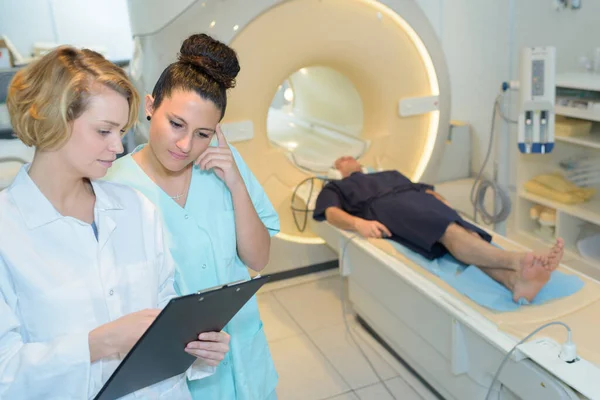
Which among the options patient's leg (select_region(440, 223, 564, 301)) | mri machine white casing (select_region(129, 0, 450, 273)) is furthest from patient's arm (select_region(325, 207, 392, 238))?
mri machine white casing (select_region(129, 0, 450, 273))

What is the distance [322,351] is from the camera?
2.42 m

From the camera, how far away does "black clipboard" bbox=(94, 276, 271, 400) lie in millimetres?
905

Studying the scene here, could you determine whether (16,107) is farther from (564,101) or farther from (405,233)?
(564,101)

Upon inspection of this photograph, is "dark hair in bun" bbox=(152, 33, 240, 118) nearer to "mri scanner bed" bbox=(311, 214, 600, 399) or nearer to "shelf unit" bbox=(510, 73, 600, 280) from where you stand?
"mri scanner bed" bbox=(311, 214, 600, 399)

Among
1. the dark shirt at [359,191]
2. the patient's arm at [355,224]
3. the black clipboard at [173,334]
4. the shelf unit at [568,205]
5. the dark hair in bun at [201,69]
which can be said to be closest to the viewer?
the black clipboard at [173,334]

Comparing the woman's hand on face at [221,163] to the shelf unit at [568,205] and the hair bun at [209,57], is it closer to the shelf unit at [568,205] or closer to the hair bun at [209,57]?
the hair bun at [209,57]

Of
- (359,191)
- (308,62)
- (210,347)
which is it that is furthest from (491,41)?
(210,347)

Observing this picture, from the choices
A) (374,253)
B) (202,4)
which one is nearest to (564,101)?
(374,253)

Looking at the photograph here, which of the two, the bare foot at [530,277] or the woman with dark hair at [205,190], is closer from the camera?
the woman with dark hair at [205,190]

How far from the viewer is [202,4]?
8.23 feet

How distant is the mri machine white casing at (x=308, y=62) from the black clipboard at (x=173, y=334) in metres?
1.70

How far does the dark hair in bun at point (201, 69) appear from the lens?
1.22 meters

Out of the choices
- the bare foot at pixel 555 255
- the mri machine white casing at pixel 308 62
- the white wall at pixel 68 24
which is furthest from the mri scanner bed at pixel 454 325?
the white wall at pixel 68 24

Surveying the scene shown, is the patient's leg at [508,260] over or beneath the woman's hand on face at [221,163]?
beneath
